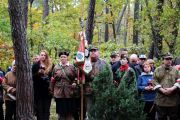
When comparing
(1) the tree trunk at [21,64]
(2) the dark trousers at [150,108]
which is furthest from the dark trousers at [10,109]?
(2) the dark trousers at [150,108]

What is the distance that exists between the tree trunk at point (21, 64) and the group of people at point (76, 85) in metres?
0.31

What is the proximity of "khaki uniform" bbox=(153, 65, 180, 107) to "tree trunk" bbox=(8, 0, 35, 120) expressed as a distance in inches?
117

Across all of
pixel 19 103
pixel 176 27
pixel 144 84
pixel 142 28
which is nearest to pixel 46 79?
pixel 19 103

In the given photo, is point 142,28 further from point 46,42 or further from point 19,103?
point 19,103

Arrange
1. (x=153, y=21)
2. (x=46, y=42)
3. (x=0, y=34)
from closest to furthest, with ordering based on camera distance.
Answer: (x=0, y=34), (x=153, y=21), (x=46, y=42)

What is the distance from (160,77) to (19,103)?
3.36 m

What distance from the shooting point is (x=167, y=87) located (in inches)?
344

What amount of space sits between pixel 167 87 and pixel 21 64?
340 cm

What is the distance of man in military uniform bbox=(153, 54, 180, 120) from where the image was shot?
8648mm

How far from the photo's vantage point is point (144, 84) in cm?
928

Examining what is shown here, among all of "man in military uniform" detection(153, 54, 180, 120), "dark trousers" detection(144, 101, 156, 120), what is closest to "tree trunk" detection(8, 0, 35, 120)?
"dark trousers" detection(144, 101, 156, 120)

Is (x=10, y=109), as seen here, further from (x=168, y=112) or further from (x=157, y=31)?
(x=157, y=31)

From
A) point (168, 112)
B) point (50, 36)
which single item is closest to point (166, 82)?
point (168, 112)

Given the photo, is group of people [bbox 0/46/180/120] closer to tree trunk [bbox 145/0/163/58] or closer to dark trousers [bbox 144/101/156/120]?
dark trousers [bbox 144/101/156/120]
